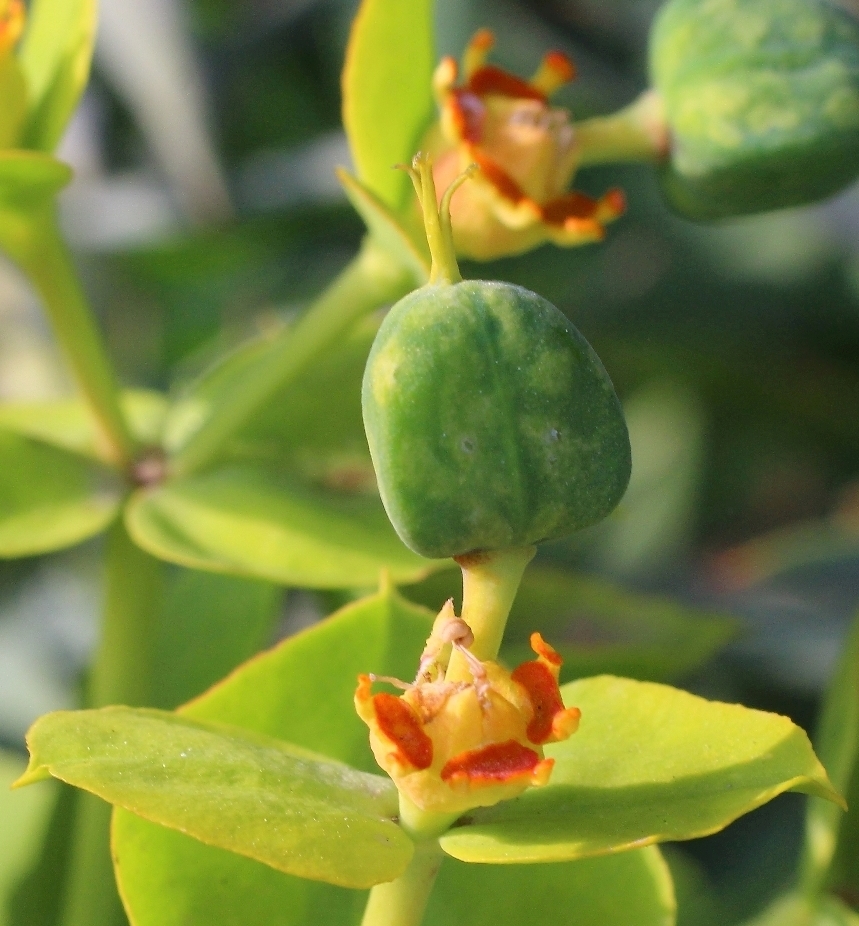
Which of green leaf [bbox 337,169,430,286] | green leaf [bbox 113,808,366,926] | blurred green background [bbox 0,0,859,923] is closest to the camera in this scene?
green leaf [bbox 113,808,366,926]

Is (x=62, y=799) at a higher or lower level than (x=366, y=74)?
lower

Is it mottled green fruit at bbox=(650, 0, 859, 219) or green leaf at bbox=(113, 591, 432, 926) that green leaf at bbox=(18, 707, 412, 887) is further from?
mottled green fruit at bbox=(650, 0, 859, 219)

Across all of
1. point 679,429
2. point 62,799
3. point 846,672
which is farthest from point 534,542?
point 679,429

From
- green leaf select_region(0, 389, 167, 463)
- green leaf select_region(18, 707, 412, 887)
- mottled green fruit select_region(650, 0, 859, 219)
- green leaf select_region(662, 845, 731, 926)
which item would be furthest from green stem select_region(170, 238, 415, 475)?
green leaf select_region(662, 845, 731, 926)

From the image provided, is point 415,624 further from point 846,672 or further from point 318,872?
point 846,672

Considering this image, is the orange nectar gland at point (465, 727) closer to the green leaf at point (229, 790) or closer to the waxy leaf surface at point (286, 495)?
the green leaf at point (229, 790)

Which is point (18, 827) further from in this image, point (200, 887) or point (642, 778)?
point (642, 778)

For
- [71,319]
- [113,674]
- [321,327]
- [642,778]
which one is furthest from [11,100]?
[642,778]
